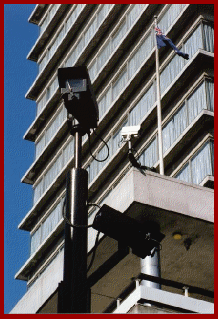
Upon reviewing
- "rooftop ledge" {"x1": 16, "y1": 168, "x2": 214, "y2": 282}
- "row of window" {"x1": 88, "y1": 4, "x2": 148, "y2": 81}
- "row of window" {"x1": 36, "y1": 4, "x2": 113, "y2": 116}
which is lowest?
"rooftop ledge" {"x1": 16, "y1": 168, "x2": 214, "y2": 282}

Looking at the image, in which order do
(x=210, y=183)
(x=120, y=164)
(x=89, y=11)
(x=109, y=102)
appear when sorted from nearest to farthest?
(x=210, y=183), (x=120, y=164), (x=109, y=102), (x=89, y=11)

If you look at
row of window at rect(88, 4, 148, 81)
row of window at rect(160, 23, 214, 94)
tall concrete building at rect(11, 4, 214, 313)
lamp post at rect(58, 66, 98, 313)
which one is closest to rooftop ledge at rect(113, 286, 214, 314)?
tall concrete building at rect(11, 4, 214, 313)

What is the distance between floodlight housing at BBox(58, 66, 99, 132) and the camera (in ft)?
29.5

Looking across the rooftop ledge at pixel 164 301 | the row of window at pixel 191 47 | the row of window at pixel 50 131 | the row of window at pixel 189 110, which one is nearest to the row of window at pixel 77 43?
the row of window at pixel 50 131

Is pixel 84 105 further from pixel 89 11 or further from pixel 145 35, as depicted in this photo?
pixel 89 11

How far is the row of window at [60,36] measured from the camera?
5103 centimetres

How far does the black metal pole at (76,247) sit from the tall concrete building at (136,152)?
148 mm

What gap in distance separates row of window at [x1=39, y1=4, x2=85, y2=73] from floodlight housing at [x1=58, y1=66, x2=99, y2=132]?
1639 inches

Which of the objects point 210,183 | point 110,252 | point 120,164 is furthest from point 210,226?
point 120,164

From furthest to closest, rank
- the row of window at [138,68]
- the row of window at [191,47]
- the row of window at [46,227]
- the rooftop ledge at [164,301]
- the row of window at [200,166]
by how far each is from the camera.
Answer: the row of window at [46,227] < the row of window at [138,68] < the row of window at [191,47] < the row of window at [200,166] < the rooftop ledge at [164,301]

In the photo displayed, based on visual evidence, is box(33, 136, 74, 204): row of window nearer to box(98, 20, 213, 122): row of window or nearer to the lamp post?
box(98, 20, 213, 122): row of window

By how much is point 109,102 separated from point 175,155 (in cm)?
1019

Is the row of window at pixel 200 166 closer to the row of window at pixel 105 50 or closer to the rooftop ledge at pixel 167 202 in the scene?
the row of window at pixel 105 50

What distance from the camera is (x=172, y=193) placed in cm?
1670
